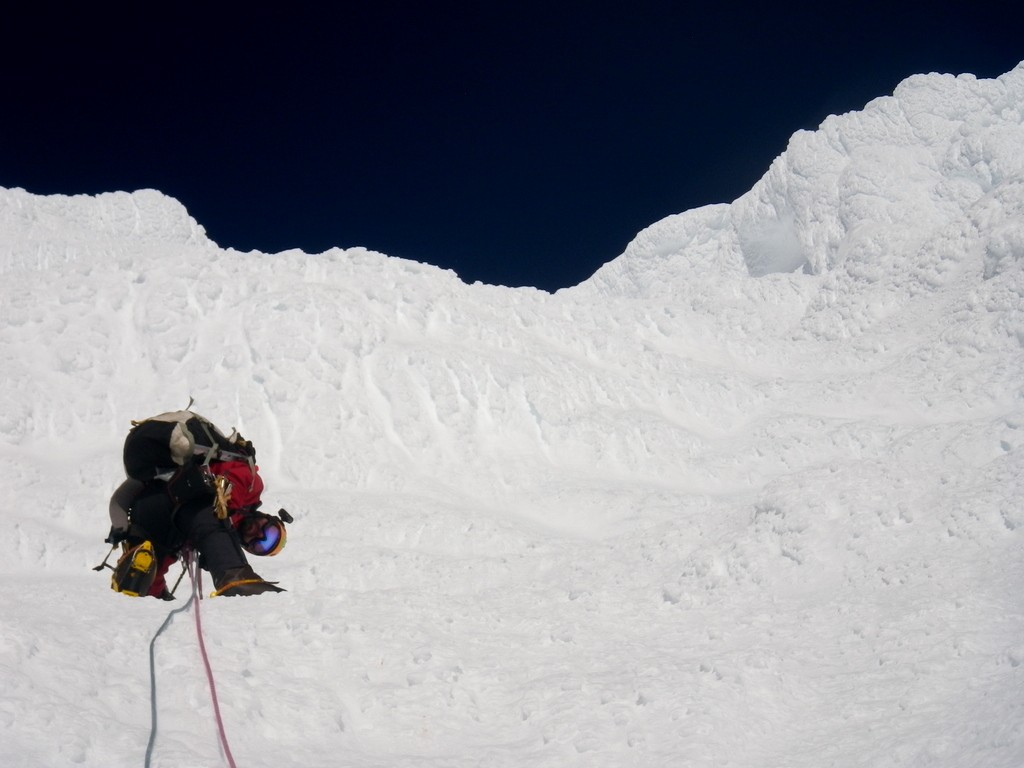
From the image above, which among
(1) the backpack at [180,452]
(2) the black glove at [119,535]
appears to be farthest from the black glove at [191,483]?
(2) the black glove at [119,535]

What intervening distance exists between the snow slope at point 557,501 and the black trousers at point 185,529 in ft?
4.63

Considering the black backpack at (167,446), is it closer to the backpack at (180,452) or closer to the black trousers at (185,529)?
the backpack at (180,452)

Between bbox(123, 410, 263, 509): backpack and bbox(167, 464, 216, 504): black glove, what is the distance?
0.04 metres

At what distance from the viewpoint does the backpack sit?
7070 millimetres

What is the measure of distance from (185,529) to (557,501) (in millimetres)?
18765

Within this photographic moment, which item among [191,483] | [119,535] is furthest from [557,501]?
[191,483]

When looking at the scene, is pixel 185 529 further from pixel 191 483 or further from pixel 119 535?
pixel 119 535

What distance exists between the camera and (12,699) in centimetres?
627

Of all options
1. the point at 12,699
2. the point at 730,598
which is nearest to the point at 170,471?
the point at 12,699

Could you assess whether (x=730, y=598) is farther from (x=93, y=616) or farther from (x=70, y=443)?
(x=70, y=443)

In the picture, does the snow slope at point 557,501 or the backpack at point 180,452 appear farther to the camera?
the snow slope at point 557,501

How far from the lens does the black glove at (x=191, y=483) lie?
7.00 meters

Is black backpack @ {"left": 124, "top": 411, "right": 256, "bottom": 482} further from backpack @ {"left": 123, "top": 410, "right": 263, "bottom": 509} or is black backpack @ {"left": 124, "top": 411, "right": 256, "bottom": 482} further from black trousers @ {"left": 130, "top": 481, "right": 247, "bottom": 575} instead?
black trousers @ {"left": 130, "top": 481, "right": 247, "bottom": 575}

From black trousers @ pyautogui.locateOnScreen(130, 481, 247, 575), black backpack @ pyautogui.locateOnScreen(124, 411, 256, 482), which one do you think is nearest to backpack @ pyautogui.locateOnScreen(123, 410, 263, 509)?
black backpack @ pyautogui.locateOnScreen(124, 411, 256, 482)
